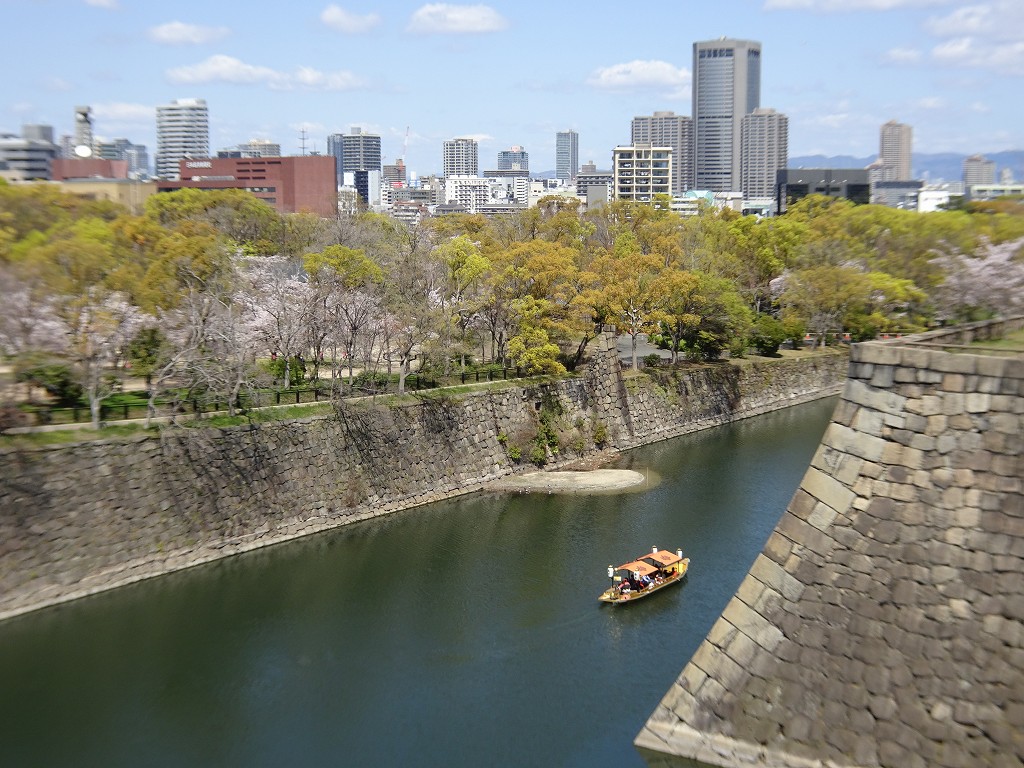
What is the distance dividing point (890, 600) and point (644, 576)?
32.9 ft

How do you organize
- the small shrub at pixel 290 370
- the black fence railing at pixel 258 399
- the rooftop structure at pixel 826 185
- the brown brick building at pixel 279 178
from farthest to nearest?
the rooftop structure at pixel 826 185, the brown brick building at pixel 279 178, the small shrub at pixel 290 370, the black fence railing at pixel 258 399

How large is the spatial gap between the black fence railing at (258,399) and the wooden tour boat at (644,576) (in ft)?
38.8

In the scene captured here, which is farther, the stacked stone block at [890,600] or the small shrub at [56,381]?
the small shrub at [56,381]

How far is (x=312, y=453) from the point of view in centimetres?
2902

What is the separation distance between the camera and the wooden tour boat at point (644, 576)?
2277 cm

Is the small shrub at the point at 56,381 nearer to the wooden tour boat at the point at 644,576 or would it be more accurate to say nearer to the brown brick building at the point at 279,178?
the wooden tour boat at the point at 644,576

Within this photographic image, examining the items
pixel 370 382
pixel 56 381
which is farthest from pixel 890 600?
pixel 56 381

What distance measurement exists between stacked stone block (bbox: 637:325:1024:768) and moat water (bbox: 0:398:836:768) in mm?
3148

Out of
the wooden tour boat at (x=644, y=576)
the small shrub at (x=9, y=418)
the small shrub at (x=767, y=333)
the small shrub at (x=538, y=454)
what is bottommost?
the wooden tour boat at (x=644, y=576)

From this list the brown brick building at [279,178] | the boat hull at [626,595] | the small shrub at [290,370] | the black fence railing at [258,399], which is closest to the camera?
the boat hull at [626,595]

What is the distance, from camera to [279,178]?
10594 cm

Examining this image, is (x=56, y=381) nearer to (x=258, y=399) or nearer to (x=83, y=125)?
(x=258, y=399)

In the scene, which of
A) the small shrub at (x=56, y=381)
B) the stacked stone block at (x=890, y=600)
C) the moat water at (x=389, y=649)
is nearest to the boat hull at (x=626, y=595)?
the moat water at (x=389, y=649)

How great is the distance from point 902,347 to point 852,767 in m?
5.92
